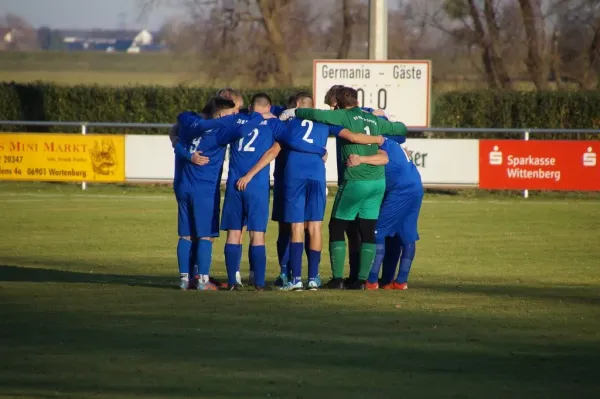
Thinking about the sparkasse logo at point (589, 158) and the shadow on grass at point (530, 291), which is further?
the sparkasse logo at point (589, 158)

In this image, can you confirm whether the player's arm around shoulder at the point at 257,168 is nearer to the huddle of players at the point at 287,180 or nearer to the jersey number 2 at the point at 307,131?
the huddle of players at the point at 287,180

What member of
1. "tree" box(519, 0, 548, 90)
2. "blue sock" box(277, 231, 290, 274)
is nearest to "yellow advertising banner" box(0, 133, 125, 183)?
"blue sock" box(277, 231, 290, 274)

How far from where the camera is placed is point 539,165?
2545 cm

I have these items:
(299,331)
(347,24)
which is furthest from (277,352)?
(347,24)

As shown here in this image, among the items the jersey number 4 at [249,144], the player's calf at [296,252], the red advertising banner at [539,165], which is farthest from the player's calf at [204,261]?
the red advertising banner at [539,165]

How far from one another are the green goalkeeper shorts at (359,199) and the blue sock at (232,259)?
101cm

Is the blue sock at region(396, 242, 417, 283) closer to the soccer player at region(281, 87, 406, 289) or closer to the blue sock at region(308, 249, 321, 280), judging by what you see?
the soccer player at region(281, 87, 406, 289)

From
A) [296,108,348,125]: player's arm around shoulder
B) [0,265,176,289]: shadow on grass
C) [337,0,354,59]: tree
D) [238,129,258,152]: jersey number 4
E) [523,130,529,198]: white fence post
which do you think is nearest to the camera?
[296,108,348,125]: player's arm around shoulder

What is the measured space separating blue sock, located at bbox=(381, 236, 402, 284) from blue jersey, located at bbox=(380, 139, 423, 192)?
24.5 inches

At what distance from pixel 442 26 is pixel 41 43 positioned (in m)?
56.0

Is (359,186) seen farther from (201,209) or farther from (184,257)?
(184,257)

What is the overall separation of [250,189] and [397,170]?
1.63 meters

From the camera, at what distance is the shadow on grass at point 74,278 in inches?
509

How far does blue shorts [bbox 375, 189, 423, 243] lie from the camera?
40.7ft
